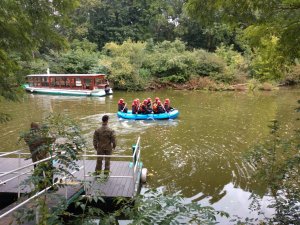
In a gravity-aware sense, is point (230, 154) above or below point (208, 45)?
below

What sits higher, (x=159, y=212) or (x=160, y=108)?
(x=159, y=212)

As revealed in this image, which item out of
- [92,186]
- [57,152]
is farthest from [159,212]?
[92,186]

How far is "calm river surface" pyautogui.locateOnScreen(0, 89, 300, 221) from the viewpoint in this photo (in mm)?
9453

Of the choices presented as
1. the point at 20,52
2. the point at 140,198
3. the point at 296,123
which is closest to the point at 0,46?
the point at 20,52

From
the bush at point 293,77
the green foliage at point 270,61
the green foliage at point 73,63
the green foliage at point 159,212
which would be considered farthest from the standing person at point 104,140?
the bush at point 293,77

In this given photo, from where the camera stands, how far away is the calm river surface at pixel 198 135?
9.45m

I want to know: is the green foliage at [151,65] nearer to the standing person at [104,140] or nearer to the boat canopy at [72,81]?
the boat canopy at [72,81]

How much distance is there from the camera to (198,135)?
15.4m

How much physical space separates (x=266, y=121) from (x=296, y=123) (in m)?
1.57

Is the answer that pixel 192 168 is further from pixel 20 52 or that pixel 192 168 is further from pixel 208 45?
pixel 208 45

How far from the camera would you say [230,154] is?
12.5 m

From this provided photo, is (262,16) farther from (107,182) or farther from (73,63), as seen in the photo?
(73,63)

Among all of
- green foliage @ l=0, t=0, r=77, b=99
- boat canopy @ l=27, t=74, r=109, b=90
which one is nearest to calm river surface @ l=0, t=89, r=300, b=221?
green foliage @ l=0, t=0, r=77, b=99

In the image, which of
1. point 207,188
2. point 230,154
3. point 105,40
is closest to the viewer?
point 207,188
